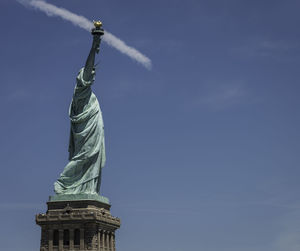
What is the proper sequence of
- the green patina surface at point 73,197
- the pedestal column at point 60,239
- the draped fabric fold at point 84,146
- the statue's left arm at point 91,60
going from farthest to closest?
the statue's left arm at point 91,60 → the draped fabric fold at point 84,146 → the green patina surface at point 73,197 → the pedestal column at point 60,239

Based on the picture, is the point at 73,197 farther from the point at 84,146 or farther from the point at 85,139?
the point at 85,139

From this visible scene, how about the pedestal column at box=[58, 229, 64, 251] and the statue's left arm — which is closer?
the pedestal column at box=[58, 229, 64, 251]

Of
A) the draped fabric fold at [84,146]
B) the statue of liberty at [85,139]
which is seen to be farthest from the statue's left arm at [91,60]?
the draped fabric fold at [84,146]

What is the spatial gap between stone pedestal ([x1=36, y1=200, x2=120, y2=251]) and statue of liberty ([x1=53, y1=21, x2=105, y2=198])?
1.99 meters

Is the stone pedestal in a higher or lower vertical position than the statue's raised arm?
lower

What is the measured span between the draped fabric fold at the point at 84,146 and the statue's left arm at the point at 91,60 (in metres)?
0.52

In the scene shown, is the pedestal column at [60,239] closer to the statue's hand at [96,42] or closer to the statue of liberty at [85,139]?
the statue of liberty at [85,139]

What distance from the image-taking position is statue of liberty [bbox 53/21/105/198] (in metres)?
111

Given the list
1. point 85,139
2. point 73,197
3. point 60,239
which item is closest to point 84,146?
point 85,139

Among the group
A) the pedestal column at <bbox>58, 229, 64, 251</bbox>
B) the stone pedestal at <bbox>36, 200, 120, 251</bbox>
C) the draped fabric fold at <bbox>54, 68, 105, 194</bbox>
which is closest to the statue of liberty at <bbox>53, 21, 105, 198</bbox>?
the draped fabric fold at <bbox>54, 68, 105, 194</bbox>

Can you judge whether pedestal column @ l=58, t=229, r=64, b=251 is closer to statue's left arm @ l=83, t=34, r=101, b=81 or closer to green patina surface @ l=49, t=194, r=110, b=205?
green patina surface @ l=49, t=194, r=110, b=205

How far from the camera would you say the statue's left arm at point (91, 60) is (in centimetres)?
11394

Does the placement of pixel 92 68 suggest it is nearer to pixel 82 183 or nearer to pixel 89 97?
pixel 89 97

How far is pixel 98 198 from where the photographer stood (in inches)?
4333
